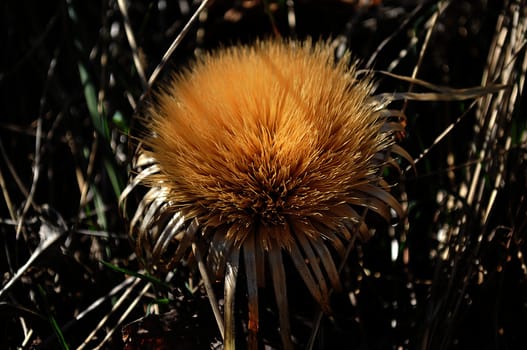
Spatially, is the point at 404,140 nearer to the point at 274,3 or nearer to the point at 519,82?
the point at 519,82

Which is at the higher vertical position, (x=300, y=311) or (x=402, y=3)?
(x=402, y=3)

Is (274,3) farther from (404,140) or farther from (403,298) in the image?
(403,298)

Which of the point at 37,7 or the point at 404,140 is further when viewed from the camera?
the point at 37,7

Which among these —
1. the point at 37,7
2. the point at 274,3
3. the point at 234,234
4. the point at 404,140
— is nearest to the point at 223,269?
the point at 234,234

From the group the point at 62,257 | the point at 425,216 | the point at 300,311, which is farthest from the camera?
the point at 425,216

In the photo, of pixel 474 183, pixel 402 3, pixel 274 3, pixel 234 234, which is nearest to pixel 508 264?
pixel 474 183

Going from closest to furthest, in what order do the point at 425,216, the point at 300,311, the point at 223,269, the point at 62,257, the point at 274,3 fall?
the point at 223,269, the point at 300,311, the point at 62,257, the point at 425,216, the point at 274,3

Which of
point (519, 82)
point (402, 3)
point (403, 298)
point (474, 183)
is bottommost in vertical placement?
point (403, 298)
